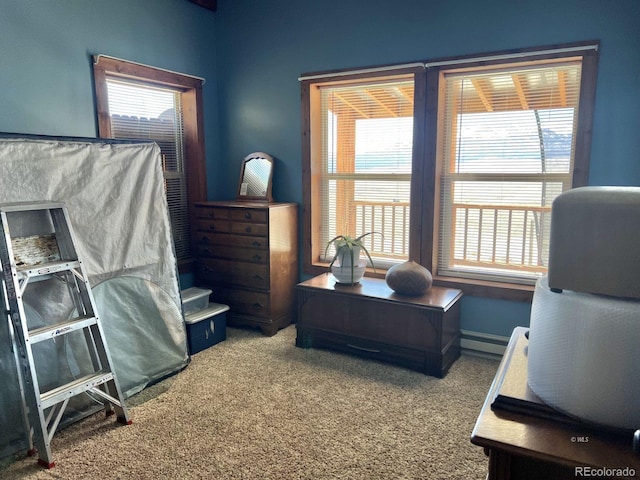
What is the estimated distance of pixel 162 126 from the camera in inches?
152

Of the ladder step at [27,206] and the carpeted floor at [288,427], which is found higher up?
the ladder step at [27,206]

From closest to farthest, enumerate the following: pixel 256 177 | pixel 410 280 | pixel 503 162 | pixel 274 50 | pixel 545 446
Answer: pixel 545 446, pixel 410 280, pixel 503 162, pixel 274 50, pixel 256 177

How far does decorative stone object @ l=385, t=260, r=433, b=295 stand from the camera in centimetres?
307

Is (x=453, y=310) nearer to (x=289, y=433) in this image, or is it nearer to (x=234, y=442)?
(x=289, y=433)

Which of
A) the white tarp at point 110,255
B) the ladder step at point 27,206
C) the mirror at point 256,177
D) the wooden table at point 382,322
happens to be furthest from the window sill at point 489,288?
the ladder step at point 27,206

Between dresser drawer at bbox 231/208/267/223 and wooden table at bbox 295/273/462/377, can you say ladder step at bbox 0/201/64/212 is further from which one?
wooden table at bbox 295/273/462/377

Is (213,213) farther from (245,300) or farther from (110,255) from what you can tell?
(110,255)

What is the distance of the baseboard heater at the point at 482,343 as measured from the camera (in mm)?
3219

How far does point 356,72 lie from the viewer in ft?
11.5

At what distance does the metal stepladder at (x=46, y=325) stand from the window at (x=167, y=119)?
112cm

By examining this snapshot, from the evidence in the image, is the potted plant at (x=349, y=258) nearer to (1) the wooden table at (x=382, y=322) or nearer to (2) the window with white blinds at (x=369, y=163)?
(1) the wooden table at (x=382, y=322)

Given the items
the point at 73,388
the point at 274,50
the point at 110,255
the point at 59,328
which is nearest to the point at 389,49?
the point at 274,50

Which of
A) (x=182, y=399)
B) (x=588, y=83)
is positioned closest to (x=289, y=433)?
(x=182, y=399)

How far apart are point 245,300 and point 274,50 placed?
2.11 m
